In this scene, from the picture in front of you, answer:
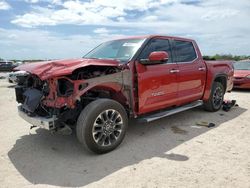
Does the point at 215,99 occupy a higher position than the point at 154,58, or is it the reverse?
the point at 154,58

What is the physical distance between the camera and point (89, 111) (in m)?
4.17

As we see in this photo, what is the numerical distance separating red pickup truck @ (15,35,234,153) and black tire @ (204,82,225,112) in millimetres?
933

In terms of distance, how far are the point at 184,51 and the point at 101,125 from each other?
2.90 meters

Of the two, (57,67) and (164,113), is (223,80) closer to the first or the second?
(164,113)

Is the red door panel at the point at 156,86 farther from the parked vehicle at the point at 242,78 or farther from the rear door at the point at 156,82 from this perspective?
the parked vehicle at the point at 242,78

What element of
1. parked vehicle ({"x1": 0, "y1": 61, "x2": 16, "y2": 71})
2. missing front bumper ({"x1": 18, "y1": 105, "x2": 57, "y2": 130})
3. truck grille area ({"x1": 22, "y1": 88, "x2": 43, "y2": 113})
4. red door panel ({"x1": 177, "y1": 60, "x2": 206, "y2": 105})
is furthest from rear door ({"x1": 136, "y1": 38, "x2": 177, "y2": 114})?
parked vehicle ({"x1": 0, "y1": 61, "x2": 16, "y2": 71})

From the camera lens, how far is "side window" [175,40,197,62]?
6004 mm

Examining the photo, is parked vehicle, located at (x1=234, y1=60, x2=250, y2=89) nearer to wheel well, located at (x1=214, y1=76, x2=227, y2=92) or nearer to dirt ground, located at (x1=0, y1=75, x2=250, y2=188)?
wheel well, located at (x1=214, y1=76, x2=227, y2=92)

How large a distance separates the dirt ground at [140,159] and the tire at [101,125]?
19cm

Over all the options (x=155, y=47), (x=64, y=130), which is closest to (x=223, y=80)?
(x=155, y=47)

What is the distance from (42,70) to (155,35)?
2383 mm

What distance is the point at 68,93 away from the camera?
4.27 m

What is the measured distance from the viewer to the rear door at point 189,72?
591 cm

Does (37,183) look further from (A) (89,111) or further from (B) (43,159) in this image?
(A) (89,111)
